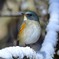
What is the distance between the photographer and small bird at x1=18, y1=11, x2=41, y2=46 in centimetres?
272

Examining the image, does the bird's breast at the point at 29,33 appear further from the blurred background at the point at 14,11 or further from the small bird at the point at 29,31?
the blurred background at the point at 14,11

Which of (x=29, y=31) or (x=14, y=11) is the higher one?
(x=29, y=31)

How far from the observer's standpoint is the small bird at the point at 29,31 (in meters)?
2.72

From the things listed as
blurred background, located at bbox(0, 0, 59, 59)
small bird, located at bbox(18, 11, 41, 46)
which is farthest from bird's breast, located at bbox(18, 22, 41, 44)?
blurred background, located at bbox(0, 0, 59, 59)

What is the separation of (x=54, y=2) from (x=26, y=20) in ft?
1.10

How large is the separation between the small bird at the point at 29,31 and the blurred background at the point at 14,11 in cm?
98

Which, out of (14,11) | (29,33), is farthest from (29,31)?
(14,11)

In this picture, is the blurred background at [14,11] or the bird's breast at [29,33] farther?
the blurred background at [14,11]

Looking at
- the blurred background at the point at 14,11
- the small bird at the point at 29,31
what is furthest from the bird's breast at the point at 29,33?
the blurred background at the point at 14,11

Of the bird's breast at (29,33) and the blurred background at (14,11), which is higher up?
the bird's breast at (29,33)

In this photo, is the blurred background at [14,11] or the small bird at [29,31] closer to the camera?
the small bird at [29,31]

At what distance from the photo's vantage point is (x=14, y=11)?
516 centimetres

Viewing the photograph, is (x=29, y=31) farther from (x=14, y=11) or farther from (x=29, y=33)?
(x=14, y=11)

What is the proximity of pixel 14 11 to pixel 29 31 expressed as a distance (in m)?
2.43
